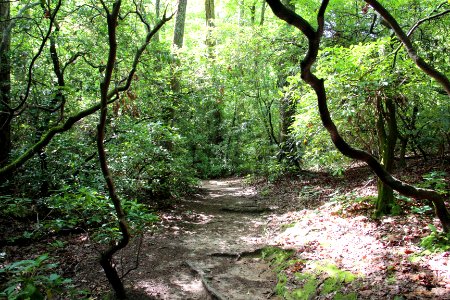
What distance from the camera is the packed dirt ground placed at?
4.52 m

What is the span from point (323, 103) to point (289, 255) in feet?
11.5

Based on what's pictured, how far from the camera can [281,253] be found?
6559 mm

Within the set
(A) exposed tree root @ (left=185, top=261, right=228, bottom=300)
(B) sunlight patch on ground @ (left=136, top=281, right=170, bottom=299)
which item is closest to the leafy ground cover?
(A) exposed tree root @ (left=185, top=261, right=228, bottom=300)

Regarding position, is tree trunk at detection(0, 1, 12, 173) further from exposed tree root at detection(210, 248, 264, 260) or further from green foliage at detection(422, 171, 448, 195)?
green foliage at detection(422, 171, 448, 195)

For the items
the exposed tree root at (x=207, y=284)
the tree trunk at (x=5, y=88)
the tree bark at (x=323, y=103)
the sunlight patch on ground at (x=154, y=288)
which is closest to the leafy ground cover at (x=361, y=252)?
the tree bark at (x=323, y=103)

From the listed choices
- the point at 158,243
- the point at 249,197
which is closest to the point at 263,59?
the point at 249,197

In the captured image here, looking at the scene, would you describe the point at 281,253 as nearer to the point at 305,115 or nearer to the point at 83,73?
the point at 305,115

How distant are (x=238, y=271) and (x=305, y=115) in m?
4.14

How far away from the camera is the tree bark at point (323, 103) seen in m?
3.64

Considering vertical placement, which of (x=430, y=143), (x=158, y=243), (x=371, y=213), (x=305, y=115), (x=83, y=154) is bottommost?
(x=158, y=243)

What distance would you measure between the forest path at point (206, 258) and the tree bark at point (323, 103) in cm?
270

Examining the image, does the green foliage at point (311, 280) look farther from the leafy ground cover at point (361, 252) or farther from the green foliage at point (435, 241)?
the green foliage at point (435, 241)

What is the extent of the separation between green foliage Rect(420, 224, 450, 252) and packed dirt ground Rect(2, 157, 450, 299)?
10 centimetres

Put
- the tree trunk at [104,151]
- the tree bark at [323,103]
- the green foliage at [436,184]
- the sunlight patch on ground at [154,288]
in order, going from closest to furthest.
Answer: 1. the tree bark at [323,103]
2. the tree trunk at [104,151]
3. the sunlight patch on ground at [154,288]
4. the green foliage at [436,184]
